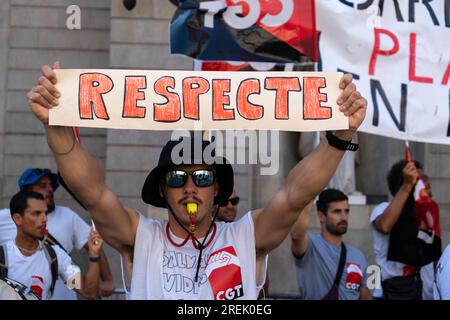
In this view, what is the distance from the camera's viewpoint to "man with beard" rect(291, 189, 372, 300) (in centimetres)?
732

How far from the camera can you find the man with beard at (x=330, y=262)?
24.0ft

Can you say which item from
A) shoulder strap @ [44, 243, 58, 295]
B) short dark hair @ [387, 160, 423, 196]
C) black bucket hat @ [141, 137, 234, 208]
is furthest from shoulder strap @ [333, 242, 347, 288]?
black bucket hat @ [141, 137, 234, 208]

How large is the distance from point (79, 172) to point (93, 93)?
37 cm

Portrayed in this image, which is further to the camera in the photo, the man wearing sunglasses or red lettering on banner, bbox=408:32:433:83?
the man wearing sunglasses

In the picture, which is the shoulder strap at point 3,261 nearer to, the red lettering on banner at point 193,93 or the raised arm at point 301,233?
the raised arm at point 301,233

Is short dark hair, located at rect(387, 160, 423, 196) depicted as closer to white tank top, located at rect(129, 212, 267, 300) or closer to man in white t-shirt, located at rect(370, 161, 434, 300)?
man in white t-shirt, located at rect(370, 161, 434, 300)

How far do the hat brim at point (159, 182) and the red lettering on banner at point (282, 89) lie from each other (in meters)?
0.40

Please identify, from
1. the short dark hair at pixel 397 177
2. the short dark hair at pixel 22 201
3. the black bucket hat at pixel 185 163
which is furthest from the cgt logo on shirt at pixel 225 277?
the short dark hair at pixel 397 177

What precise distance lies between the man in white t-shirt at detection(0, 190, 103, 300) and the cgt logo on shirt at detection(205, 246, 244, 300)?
8.84ft

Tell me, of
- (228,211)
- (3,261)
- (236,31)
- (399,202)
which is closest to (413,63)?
(399,202)

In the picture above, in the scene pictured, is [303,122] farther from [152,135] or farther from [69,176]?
[152,135]

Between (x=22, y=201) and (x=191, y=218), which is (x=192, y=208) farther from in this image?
(x=22, y=201)

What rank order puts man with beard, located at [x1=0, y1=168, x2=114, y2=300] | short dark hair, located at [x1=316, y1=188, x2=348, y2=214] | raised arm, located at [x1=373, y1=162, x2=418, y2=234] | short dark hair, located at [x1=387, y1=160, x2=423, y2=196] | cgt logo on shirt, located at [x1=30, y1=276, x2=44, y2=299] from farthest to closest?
short dark hair, located at [x1=387, y1=160, x2=423, y2=196]
man with beard, located at [x1=0, y1=168, x2=114, y2=300]
raised arm, located at [x1=373, y1=162, x2=418, y2=234]
short dark hair, located at [x1=316, y1=188, x2=348, y2=214]
cgt logo on shirt, located at [x1=30, y1=276, x2=44, y2=299]

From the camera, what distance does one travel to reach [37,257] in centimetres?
710
